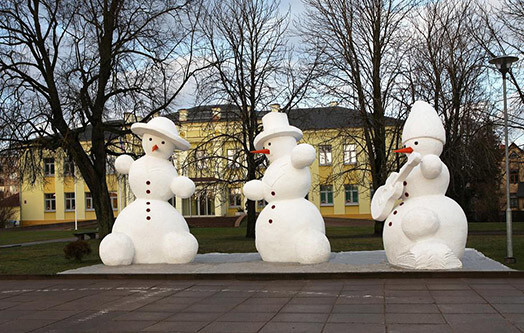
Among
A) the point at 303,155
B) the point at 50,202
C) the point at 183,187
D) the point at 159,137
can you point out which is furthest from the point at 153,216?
the point at 50,202

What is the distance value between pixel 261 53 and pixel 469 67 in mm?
8279

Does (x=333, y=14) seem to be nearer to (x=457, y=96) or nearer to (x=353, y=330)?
(x=457, y=96)

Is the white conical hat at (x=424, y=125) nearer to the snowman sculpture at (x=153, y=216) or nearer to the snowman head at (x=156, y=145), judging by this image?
the snowman sculpture at (x=153, y=216)

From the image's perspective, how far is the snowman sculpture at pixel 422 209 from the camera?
34.9ft

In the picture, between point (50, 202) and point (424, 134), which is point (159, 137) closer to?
point (424, 134)

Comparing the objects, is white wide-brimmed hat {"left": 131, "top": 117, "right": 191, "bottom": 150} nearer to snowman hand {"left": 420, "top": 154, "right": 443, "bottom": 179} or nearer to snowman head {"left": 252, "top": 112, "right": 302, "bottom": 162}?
snowman head {"left": 252, "top": 112, "right": 302, "bottom": 162}

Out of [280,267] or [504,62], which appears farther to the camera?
[504,62]

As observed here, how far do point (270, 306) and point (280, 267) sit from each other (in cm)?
366

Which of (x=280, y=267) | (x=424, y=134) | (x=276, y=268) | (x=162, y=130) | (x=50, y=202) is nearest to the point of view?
(x=424, y=134)

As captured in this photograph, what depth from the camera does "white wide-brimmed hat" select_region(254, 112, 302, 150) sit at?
12883 millimetres

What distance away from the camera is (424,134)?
1140cm

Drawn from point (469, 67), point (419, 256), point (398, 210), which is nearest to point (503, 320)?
point (419, 256)

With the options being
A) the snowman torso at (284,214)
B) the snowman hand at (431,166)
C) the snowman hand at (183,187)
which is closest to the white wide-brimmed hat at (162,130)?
the snowman hand at (183,187)

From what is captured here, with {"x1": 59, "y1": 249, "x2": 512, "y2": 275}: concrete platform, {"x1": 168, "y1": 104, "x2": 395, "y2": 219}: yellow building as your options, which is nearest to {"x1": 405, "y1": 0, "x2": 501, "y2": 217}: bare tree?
{"x1": 168, "y1": 104, "x2": 395, "y2": 219}: yellow building
